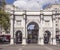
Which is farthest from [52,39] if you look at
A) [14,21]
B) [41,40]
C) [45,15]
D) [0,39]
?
[0,39]

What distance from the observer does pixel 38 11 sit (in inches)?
3017

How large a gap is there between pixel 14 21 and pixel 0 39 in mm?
23308

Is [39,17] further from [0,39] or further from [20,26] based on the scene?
[0,39]

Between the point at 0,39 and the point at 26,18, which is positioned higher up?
the point at 26,18

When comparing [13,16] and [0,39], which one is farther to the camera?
[0,39]

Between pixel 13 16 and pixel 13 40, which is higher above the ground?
pixel 13 16

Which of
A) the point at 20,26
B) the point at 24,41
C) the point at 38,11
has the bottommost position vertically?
the point at 24,41

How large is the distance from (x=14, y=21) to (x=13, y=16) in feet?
5.87

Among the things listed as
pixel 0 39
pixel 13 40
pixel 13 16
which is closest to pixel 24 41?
pixel 13 40

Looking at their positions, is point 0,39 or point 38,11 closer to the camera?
point 38,11

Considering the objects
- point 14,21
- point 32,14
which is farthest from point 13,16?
point 32,14

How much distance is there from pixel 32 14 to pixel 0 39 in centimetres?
2712

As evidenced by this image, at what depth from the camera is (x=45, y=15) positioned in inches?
3012

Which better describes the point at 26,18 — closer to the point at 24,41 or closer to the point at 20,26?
the point at 20,26
